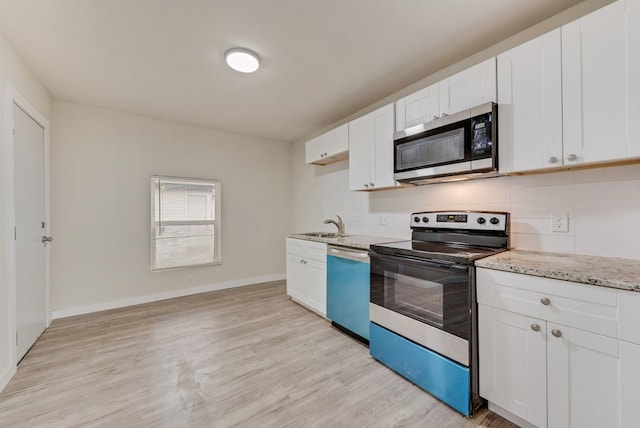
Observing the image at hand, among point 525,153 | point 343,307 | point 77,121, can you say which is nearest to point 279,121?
point 77,121

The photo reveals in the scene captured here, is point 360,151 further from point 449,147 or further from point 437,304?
point 437,304

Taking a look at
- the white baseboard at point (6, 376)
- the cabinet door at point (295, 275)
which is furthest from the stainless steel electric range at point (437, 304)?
the white baseboard at point (6, 376)

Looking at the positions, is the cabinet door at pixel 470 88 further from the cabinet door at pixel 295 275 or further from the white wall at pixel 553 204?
the cabinet door at pixel 295 275

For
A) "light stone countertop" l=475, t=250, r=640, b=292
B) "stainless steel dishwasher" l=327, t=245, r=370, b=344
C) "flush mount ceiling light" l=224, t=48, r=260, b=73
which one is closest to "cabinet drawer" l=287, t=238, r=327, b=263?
"stainless steel dishwasher" l=327, t=245, r=370, b=344

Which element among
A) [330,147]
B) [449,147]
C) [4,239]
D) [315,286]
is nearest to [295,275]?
[315,286]

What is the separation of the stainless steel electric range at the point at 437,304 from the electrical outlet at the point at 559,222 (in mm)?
260

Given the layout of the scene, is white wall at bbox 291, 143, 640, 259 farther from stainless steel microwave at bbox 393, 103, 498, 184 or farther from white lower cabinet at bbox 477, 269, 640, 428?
white lower cabinet at bbox 477, 269, 640, 428

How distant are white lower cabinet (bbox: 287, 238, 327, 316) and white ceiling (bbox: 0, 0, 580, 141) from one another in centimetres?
178

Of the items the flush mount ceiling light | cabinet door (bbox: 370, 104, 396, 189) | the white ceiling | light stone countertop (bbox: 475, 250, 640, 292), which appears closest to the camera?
light stone countertop (bbox: 475, 250, 640, 292)

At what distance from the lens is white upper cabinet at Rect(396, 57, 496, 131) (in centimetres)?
185

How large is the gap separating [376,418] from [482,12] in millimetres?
2707

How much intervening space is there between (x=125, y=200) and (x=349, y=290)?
10.5 ft

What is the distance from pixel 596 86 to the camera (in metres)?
1.43

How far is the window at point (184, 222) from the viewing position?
147 inches
